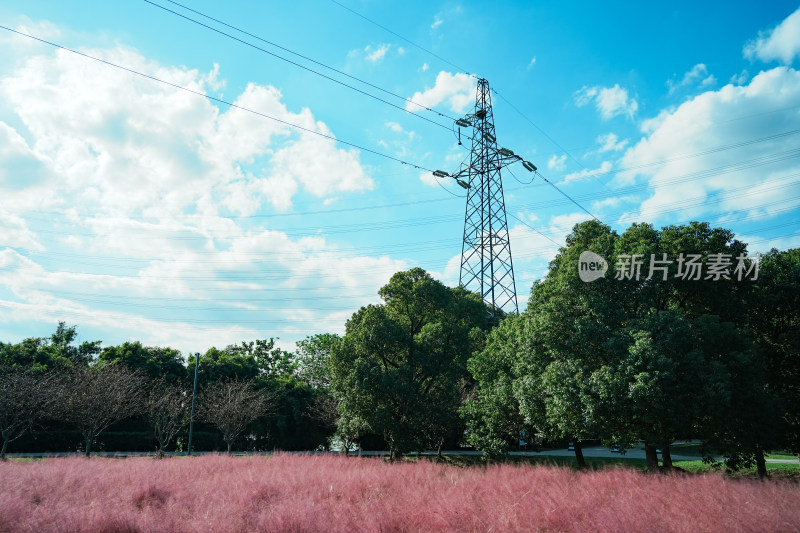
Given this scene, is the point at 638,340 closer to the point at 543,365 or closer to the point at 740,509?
the point at 543,365

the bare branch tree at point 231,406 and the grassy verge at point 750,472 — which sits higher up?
the bare branch tree at point 231,406

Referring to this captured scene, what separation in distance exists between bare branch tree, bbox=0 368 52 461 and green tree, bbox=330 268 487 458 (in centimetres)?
1520

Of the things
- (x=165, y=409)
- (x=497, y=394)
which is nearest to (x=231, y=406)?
(x=165, y=409)

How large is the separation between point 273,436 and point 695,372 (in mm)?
31998

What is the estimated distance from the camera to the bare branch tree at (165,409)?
2783 centimetres

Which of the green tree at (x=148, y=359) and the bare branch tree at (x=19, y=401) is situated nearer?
the bare branch tree at (x=19, y=401)

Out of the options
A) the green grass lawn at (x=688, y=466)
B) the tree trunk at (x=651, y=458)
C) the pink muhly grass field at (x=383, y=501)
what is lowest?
the green grass lawn at (x=688, y=466)

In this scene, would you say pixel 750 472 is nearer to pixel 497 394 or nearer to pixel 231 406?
pixel 497 394

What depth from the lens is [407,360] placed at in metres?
26.7

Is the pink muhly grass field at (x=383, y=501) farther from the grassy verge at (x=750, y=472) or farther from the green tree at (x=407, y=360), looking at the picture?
the green tree at (x=407, y=360)

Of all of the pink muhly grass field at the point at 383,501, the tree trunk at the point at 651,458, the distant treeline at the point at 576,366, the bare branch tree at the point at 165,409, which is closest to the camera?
the pink muhly grass field at the point at 383,501

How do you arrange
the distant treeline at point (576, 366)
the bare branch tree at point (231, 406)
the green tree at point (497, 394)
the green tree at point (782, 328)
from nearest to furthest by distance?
the distant treeline at point (576, 366)
the green tree at point (782, 328)
the green tree at point (497, 394)
the bare branch tree at point (231, 406)

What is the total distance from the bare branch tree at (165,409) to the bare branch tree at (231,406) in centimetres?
153

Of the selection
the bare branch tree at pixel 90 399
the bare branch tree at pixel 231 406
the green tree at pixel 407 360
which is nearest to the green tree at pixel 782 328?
the green tree at pixel 407 360
